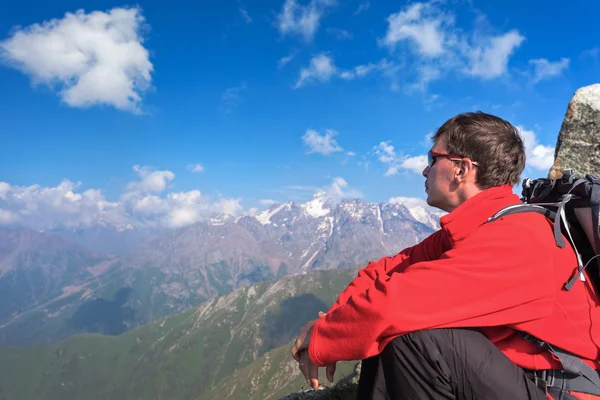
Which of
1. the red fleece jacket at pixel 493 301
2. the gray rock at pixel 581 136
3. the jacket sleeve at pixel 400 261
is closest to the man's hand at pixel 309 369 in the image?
the red fleece jacket at pixel 493 301

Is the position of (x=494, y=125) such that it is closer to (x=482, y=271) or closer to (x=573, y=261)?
(x=573, y=261)

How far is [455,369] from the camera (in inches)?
153

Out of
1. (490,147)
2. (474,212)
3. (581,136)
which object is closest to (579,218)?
(474,212)

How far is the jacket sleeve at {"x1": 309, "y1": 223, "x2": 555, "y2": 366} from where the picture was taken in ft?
12.6

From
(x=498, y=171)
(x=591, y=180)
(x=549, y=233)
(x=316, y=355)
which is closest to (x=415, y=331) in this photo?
(x=316, y=355)

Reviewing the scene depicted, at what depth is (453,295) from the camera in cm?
388

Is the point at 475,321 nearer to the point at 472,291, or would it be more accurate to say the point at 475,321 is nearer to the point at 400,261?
the point at 472,291

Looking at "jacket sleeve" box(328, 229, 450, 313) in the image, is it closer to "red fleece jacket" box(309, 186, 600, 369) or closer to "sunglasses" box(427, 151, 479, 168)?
"sunglasses" box(427, 151, 479, 168)

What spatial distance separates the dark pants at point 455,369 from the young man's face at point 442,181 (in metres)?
2.14

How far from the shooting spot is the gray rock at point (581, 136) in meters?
10.9

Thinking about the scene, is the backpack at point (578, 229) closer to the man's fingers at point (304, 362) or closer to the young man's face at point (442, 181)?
the young man's face at point (442, 181)

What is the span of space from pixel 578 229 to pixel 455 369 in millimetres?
2490

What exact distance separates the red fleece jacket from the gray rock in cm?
850

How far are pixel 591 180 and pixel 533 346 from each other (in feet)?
7.20
